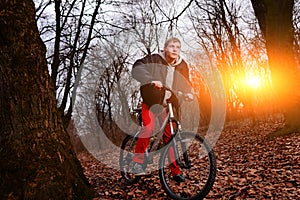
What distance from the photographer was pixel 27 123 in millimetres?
3273

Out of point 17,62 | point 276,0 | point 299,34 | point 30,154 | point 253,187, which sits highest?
point 299,34

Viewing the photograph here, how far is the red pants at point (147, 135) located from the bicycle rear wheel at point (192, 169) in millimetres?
101

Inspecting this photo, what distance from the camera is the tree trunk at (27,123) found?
3.08 metres

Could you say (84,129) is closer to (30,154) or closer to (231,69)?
(231,69)

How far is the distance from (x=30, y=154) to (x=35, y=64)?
103cm

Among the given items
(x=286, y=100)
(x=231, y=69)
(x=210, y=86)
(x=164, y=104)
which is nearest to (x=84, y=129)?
(x=210, y=86)

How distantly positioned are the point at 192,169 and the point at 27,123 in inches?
91.9

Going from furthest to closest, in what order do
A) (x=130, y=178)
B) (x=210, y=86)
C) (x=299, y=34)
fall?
(x=210, y=86)
(x=299, y=34)
(x=130, y=178)

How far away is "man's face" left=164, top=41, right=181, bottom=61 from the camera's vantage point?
4234mm

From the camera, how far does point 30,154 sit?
317 centimetres

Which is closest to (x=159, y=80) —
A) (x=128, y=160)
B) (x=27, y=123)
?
(x=128, y=160)

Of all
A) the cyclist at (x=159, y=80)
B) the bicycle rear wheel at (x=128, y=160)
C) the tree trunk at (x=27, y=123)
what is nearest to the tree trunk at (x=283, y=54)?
the cyclist at (x=159, y=80)

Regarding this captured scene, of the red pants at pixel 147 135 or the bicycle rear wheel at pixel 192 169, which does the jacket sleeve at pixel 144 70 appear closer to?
the red pants at pixel 147 135

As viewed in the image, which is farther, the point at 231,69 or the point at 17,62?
the point at 231,69
